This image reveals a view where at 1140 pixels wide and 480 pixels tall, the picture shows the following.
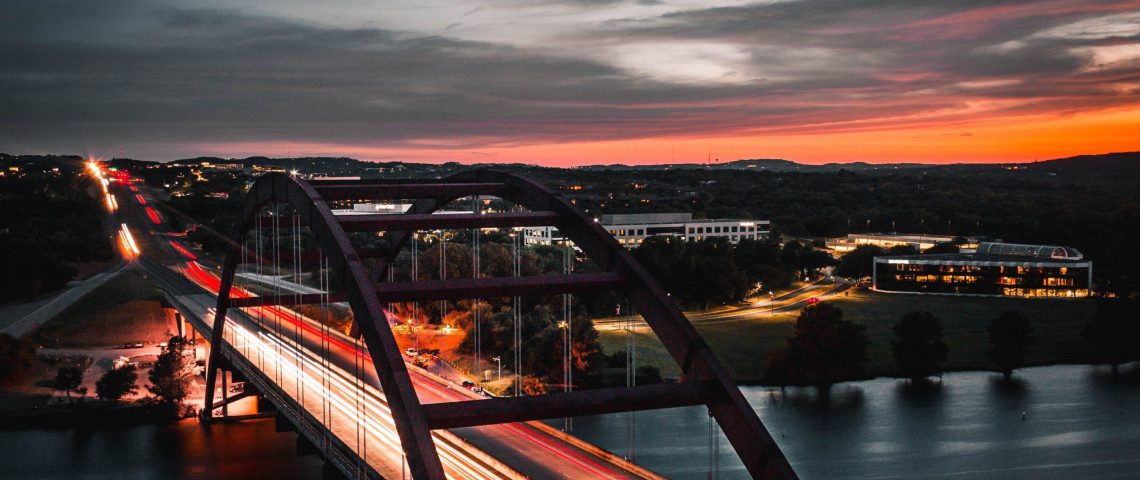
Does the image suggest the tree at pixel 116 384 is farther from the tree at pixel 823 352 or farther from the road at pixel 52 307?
the tree at pixel 823 352

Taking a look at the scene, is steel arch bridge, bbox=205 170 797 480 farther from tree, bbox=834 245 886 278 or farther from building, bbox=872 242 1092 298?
tree, bbox=834 245 886 278

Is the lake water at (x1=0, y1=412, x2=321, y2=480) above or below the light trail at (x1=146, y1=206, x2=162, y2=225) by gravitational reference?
below

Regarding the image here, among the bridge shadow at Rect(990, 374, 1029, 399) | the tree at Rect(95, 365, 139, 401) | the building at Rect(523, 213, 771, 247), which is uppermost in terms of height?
the building at Rect(523, 213, 771, 247)

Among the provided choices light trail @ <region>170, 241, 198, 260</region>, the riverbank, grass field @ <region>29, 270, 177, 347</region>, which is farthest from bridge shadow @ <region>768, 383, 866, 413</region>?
light trail @ <region>170, 241, 198, 260</region>

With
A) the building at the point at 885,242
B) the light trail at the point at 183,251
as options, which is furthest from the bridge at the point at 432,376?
the building at the point at 885,242

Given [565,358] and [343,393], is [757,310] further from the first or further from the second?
[343,393]

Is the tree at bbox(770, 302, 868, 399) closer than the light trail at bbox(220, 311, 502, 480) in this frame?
No

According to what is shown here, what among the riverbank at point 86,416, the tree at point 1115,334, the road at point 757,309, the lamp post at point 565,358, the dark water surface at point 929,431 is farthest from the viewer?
the road at point 757,309
